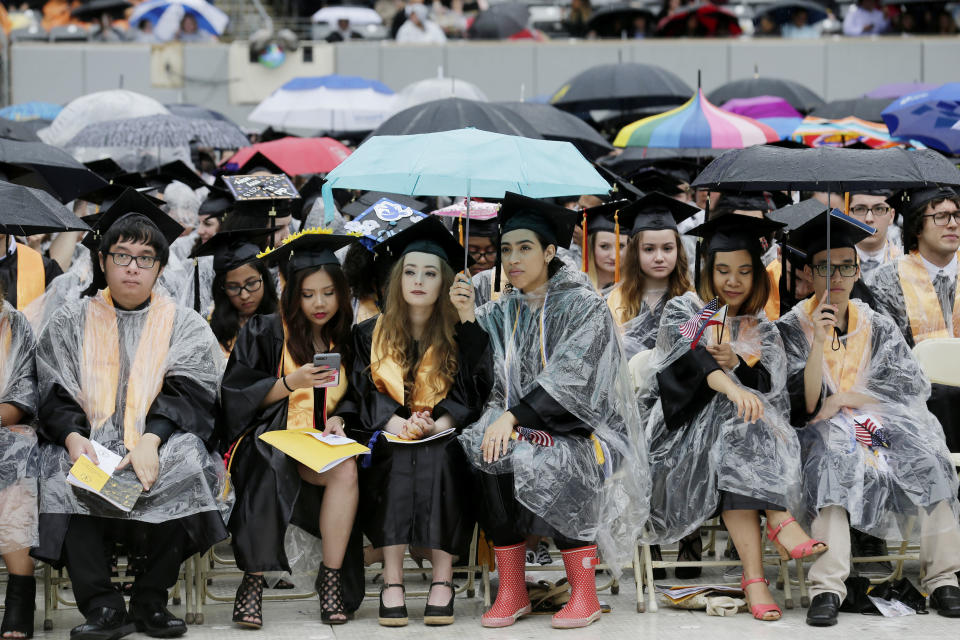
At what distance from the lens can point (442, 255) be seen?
621 cm

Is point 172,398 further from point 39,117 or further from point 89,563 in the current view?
point 39,117

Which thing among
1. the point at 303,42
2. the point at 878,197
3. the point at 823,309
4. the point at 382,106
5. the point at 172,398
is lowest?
the point at 172,398

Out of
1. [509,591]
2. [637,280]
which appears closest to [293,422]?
[509,591]

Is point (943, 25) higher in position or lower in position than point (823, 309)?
higher

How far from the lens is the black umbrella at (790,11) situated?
1847 centimetres

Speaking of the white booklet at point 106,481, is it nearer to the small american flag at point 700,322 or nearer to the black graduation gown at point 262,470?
the black graduation gown at point 262,470

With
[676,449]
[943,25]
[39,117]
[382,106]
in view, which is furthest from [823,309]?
[943,25]

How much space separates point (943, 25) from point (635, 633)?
47.8 feet

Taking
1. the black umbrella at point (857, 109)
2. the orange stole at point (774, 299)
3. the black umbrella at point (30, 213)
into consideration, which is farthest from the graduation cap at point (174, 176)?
the black umbrella at point (857, 109)

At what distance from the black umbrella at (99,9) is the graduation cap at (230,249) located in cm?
1319

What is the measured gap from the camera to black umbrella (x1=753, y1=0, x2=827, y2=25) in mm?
18469

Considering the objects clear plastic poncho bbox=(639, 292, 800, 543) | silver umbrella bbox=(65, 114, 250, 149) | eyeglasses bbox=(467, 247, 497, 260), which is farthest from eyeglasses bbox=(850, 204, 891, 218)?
silver umbrella bbox=(65, 114, 250, 149)

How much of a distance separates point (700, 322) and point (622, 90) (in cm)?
614

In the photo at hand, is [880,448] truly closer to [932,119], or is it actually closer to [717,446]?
[717,446]
